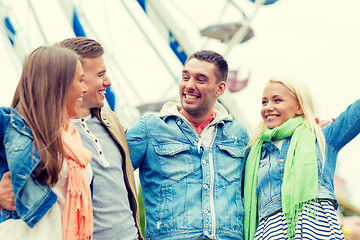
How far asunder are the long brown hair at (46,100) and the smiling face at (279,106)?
4.45 feet

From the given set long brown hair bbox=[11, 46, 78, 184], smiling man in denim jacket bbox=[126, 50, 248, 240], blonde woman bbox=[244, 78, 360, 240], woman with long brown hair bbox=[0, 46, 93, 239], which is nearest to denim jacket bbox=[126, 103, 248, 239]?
smiling man in denim jacket bbox=[126, 50, 248, 240]

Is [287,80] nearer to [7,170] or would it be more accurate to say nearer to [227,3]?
[7,170]

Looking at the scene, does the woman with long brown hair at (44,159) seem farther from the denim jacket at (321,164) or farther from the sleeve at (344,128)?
the sleeve at (344,128)

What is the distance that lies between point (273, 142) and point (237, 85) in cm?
881

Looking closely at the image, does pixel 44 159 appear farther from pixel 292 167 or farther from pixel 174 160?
pixel 292 167

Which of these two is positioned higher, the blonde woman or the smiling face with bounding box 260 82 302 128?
the smiling face with bounding box 260 82 302 128

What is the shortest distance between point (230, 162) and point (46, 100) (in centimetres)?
137

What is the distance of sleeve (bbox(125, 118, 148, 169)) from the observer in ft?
11.8

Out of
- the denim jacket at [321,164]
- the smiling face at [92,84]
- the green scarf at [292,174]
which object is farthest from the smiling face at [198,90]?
the smiling face at [92,84]

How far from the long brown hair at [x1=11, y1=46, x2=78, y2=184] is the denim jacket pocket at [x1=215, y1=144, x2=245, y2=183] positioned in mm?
1201

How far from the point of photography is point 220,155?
3.67 meters

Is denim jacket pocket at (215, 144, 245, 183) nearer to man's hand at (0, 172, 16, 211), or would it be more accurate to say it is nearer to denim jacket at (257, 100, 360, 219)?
denim jacket at (257, 100, 360, 219)

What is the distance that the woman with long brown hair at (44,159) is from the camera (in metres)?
2.53

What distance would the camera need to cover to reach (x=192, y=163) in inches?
141
